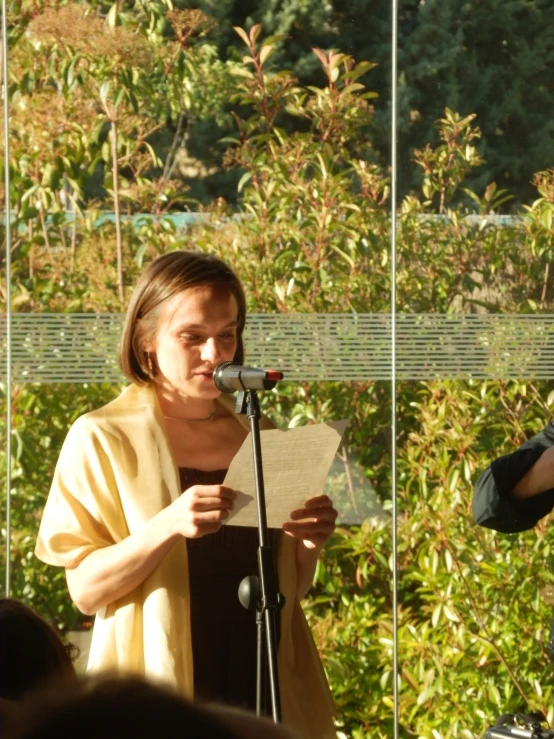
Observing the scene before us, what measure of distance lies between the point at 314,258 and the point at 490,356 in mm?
635

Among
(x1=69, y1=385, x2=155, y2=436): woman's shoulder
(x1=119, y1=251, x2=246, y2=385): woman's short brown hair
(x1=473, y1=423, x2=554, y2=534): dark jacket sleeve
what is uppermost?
(x1=119, y1=251, x2=246, y2=385): woman's short brown hair

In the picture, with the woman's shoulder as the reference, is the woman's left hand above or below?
below

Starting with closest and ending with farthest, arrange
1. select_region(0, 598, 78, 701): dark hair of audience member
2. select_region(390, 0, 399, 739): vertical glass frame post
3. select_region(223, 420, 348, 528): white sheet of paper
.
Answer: select_region(0, 598, 78, 701): dark hair of audience member < select_region(223, 420, 348, 528): white sheet of paper < select_region(390, 0, 399, 739): vertical glass frame post

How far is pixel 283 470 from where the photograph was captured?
1921 mm

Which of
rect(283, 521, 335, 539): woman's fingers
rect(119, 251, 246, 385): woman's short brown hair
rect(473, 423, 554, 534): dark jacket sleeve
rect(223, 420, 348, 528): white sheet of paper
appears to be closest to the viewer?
rect(223, 420, 348, 528): white sheet of paper

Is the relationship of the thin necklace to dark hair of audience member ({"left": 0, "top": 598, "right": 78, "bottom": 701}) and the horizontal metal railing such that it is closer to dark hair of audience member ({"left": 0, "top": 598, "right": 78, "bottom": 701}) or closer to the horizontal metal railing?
dark hair of audience member ({"left": 0, "top": 598, "right": 78, "bottom": 701})

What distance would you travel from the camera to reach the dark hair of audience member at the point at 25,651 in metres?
1.26

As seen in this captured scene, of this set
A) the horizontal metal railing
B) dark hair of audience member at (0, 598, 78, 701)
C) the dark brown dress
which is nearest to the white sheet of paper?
the dark brown dress

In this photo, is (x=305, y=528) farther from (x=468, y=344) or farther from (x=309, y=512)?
(x=468, y=344)

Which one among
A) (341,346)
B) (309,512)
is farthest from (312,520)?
(341,346)

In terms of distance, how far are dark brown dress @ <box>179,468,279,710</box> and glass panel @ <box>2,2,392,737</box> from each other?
3.78 ft

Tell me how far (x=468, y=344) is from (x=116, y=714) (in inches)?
117

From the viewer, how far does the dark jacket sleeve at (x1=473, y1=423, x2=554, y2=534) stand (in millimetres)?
2219

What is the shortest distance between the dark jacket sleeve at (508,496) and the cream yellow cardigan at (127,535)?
438 millimetres
